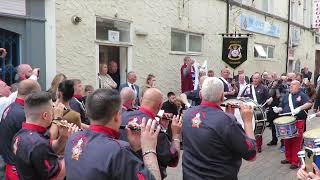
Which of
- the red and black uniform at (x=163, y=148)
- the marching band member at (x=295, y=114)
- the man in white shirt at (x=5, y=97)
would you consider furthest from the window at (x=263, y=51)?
the red and black uniform at (x=163, y=148)

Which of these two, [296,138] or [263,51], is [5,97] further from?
[263,51]

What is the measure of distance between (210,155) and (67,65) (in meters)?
5.88

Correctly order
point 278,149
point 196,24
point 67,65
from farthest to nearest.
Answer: point 196,24 → point 278,149 → point 67,65

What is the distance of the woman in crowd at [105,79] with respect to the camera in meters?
10.0

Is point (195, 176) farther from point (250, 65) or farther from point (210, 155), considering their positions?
point (250, 65)

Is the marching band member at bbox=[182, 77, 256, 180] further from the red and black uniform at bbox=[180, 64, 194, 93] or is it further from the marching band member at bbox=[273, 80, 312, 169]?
the red and black uniform at bbox=[180, 64, 194, 93]

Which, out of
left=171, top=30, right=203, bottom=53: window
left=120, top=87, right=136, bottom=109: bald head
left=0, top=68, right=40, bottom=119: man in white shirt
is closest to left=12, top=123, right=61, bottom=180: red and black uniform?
left=120, top=87, right=136, bottom=109: bald head

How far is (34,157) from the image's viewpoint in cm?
328

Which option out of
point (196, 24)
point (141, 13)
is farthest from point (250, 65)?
point (141, 13)

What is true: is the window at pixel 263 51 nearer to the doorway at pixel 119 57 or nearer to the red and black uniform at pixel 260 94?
the red and black uniform at pixel 260 94

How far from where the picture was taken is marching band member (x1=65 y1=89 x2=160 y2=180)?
249 centimetres

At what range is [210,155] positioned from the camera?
404 centimetres

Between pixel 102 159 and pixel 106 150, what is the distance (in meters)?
0.06

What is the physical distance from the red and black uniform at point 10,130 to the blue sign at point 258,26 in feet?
47.2
